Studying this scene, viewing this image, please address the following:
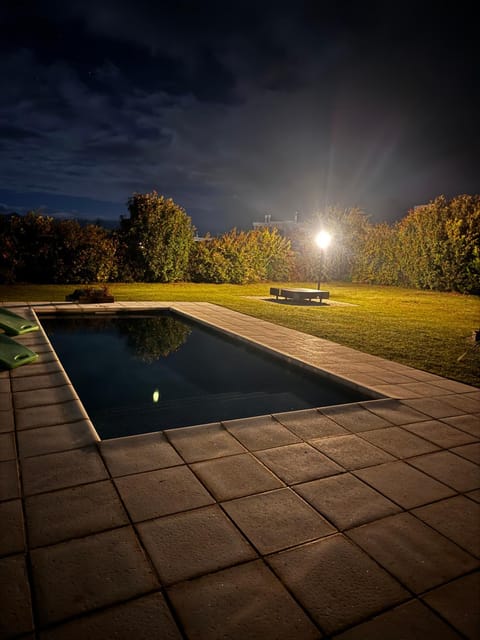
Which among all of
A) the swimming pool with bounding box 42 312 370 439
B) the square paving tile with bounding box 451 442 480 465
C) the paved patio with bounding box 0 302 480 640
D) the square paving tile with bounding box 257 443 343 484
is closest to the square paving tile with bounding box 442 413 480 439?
the paved patio with bounding box 0 302 480 640

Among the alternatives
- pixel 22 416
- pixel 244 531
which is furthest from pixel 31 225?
pixel 244 531

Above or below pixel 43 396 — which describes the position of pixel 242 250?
above

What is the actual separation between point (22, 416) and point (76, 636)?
2743mm

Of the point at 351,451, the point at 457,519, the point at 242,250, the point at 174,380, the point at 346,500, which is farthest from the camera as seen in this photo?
the point at 242,250

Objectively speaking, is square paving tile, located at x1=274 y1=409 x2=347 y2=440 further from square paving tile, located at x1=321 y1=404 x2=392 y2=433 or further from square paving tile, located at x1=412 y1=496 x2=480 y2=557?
square paving tile, located at x1=412 y1=496 x2=480 y2=557

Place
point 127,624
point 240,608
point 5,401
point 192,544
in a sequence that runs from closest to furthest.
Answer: point 127,624
point 240,608
point 192,544
point 5,401

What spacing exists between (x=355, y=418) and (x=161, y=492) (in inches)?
92.2

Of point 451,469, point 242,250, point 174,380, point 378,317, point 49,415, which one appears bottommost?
point 174,380

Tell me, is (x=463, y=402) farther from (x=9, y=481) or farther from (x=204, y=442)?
(x=9, y=481)

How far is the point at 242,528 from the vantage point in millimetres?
2457

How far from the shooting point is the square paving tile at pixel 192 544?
6.96 ft

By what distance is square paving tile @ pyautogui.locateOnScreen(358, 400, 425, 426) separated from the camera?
4.29m

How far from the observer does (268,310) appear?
1216 cm

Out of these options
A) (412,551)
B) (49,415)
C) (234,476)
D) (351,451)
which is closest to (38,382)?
(49,415)
